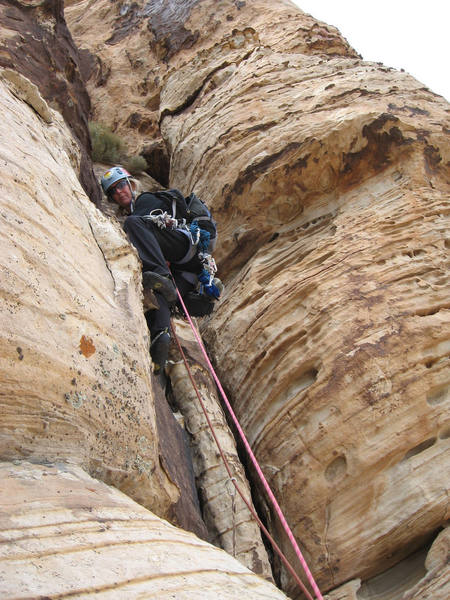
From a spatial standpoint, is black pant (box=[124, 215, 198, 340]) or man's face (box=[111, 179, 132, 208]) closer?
black pant (box=[124, 215, 198, 340])

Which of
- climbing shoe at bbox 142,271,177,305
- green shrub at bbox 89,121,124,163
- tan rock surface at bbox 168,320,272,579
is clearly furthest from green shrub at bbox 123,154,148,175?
climbing shoe at bbox 142,271,177,305

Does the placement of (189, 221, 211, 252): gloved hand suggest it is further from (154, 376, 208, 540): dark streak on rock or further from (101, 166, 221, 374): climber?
(154, 376, 208, 540): dark streak on rock

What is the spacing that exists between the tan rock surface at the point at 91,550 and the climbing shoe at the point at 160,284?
8.51 ft

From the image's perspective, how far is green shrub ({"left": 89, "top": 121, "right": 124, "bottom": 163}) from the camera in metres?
12.1

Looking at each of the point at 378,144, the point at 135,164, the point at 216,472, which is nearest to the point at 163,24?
the point at 135,164

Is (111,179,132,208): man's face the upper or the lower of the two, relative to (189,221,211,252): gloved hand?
upper

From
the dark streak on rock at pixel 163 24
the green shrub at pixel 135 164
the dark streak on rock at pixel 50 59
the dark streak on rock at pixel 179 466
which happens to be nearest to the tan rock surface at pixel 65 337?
the dark streak on rock at pixel 179 466

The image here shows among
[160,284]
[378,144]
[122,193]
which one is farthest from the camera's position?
[378,144]

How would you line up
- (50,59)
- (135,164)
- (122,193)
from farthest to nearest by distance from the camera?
(135,164), (50,59), (122,193)

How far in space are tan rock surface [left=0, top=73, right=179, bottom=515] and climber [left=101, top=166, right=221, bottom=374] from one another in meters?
0.76

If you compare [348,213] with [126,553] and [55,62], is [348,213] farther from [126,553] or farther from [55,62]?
[126,553]

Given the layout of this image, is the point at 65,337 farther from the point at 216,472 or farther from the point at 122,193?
the point at 122,193

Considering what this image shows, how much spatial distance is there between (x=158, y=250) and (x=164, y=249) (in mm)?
418

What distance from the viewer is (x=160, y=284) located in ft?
17.7
